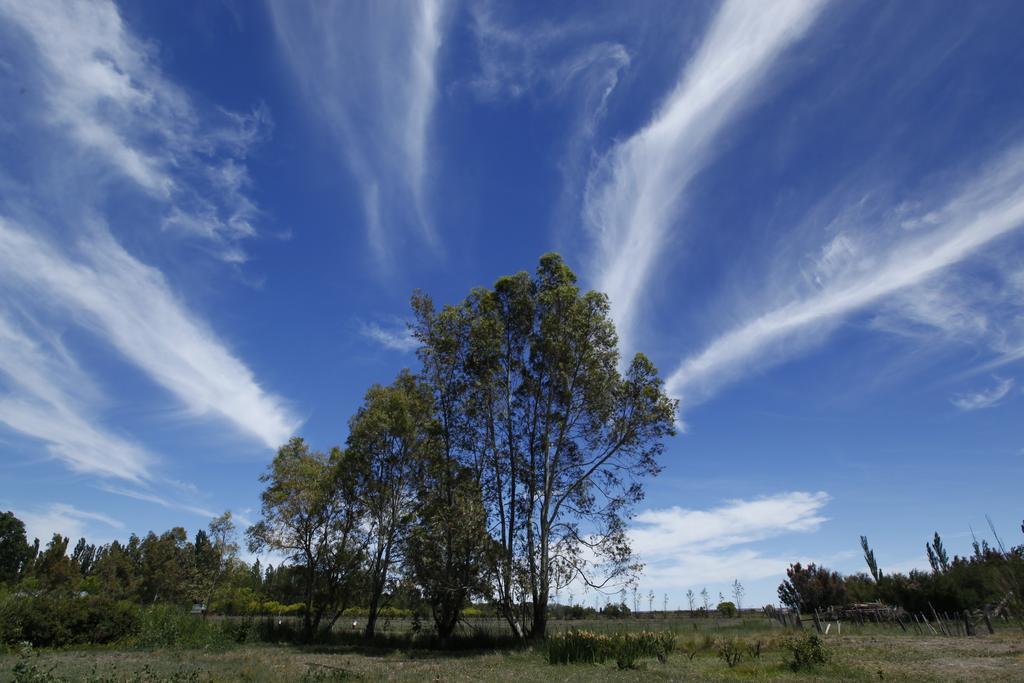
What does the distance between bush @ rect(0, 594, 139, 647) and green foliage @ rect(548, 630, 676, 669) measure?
2082cm

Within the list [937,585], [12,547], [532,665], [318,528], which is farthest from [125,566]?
[937,585]

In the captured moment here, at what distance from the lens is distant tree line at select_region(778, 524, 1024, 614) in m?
34.3

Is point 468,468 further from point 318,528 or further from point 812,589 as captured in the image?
point 812,589

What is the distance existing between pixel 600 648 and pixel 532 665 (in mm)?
2627

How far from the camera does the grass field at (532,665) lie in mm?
14352

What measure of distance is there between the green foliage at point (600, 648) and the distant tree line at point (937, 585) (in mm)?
21684

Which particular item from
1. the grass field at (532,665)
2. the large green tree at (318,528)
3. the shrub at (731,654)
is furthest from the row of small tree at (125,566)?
the shrub at (731,654)

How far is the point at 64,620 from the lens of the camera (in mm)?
23406

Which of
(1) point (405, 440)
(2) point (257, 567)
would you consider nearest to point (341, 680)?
(1) point (405, 440)

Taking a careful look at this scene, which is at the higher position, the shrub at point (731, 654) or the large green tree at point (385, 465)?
the large green tree at point (385, 465)

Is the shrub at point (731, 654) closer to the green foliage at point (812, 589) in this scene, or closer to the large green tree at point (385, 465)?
the large green tree at point (385, 465)

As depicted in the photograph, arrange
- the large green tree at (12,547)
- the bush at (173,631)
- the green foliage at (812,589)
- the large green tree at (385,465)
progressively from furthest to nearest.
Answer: the large green tree at (12,547), the green foliage at (812,589), the large green tree at (385,465), the bush at (173,631)

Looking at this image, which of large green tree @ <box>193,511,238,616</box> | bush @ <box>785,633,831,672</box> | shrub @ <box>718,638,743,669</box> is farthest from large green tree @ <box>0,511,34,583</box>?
bush @ <box>785,633,831,672</box>

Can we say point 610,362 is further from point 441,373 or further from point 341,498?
point 341,498
